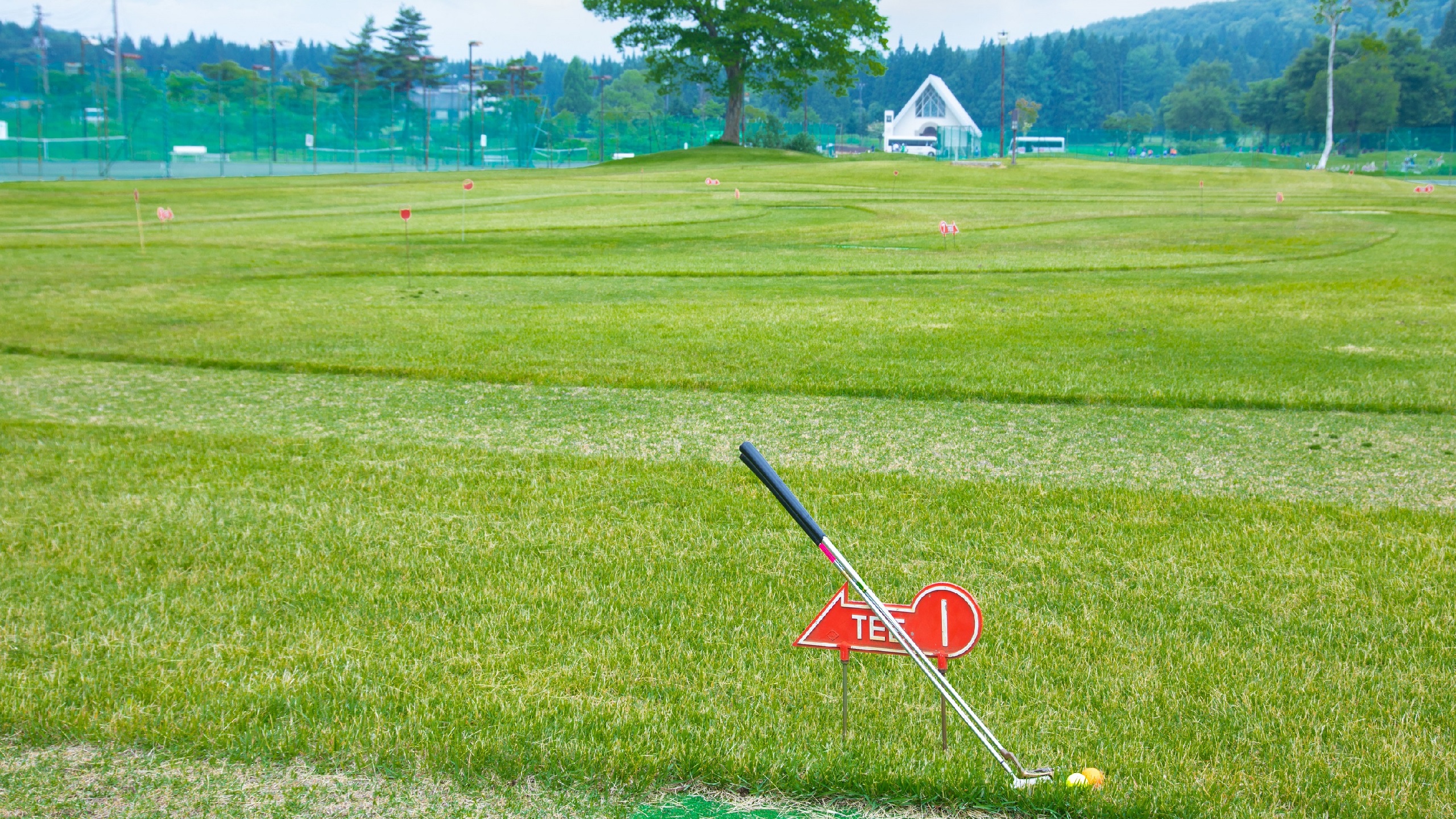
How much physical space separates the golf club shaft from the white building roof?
124 m

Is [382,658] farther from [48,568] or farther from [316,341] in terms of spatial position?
[316,341]

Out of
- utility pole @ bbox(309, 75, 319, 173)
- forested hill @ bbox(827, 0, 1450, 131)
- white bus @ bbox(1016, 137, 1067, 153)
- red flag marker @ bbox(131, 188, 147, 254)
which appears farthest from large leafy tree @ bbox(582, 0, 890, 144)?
forested hill @ bbox(827, 0, 1450, 131)

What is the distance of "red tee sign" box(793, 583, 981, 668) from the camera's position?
9.80 ft

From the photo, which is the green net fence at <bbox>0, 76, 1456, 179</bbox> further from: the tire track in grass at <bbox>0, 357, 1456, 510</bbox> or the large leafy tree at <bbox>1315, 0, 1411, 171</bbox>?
the tire track in grass at <bbox>0, 357, 1456, 510</bbox>

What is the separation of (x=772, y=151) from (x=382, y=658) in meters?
54.4

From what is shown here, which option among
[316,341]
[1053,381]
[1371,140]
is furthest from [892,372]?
[1371,140]

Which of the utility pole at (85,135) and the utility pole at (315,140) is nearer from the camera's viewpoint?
the utility pole at (85,135)

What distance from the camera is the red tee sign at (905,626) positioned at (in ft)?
9.80

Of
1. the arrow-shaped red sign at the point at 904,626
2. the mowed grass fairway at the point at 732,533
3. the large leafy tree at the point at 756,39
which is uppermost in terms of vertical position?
the large leafy tree at the point at 756,39

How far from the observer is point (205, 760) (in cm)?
342

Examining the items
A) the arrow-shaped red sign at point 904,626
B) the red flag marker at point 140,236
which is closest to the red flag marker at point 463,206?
the red flag marker at point 140,236

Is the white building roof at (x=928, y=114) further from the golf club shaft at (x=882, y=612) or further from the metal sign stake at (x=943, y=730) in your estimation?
the golf club shaft at (x=882, y=612)

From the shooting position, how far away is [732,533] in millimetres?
5512

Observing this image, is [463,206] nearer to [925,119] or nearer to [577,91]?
[925,119]
